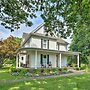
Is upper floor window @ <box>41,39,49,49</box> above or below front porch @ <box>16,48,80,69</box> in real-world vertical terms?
above

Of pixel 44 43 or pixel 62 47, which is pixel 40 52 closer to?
pixel 44 43

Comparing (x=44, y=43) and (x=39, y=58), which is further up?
(x=44, y=43)

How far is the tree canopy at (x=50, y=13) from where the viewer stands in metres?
8.35

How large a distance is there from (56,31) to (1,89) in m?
5.04

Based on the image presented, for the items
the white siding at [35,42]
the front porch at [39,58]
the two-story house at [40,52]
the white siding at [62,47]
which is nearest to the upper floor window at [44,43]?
the two-story house at [40,52]

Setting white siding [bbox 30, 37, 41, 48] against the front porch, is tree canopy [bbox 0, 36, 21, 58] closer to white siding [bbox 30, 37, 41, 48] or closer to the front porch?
the front porch

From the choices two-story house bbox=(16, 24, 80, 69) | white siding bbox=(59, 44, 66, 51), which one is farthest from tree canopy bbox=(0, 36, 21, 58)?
white siding bbox=(59, 44, 66, 51)

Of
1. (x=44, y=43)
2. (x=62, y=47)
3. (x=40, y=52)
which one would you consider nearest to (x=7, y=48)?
(x=44, y=43)

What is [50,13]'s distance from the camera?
8836mm

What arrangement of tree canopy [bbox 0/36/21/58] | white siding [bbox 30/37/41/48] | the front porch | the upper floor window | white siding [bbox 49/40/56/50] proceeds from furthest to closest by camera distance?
tree canopy [bbox 0/36/21/58] → white siding [bbox 49/40/56/50] → the upper floor window → white siding [bbox 30/37/41/48] → the front porch

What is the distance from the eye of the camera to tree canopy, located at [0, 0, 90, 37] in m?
8.35

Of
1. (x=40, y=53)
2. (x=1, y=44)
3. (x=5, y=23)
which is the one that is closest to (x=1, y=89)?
(x=5, y=23)

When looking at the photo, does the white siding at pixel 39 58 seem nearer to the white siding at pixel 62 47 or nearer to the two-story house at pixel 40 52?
the two-story house at pixel 40 52

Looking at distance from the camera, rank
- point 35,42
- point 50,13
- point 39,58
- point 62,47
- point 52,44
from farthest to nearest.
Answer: point 62,47, point 52,44, point 35,42, point 39,58, point 50,13
